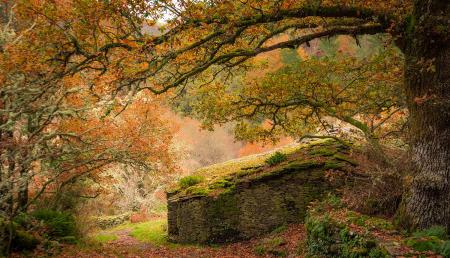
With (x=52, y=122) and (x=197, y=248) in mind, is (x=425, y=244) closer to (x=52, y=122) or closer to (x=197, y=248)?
(x=197, y=248)

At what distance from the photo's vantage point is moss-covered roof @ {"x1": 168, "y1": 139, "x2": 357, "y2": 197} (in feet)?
47.1

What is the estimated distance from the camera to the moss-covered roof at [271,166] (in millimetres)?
14359

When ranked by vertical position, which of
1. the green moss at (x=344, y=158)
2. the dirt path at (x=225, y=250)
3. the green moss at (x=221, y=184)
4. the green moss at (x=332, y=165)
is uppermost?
the green moss at (x=344, y=158)

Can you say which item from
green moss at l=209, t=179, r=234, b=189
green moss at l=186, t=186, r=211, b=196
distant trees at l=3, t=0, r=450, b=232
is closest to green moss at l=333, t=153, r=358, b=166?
green moss at l=209, t=179, r=234, b=189

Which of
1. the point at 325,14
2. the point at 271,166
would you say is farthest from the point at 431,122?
the point at 271,166

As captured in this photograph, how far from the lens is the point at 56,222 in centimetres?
1226

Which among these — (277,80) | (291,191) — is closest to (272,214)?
(291,191)

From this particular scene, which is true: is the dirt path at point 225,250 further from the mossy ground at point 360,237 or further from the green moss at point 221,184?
the green moss at point 221,184

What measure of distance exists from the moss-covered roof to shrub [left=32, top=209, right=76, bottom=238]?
530 centimetres

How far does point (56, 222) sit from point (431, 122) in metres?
10.9

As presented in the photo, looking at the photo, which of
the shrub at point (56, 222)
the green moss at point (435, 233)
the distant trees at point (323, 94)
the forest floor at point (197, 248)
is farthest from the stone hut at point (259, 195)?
the green moss at point (435, 233)

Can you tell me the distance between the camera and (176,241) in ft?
55.7

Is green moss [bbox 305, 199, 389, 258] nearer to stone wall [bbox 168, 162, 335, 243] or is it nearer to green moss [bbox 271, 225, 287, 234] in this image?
stone wall [bbox 168, 162, 335, 243]

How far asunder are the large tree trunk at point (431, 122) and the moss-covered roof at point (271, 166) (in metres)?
6.16
